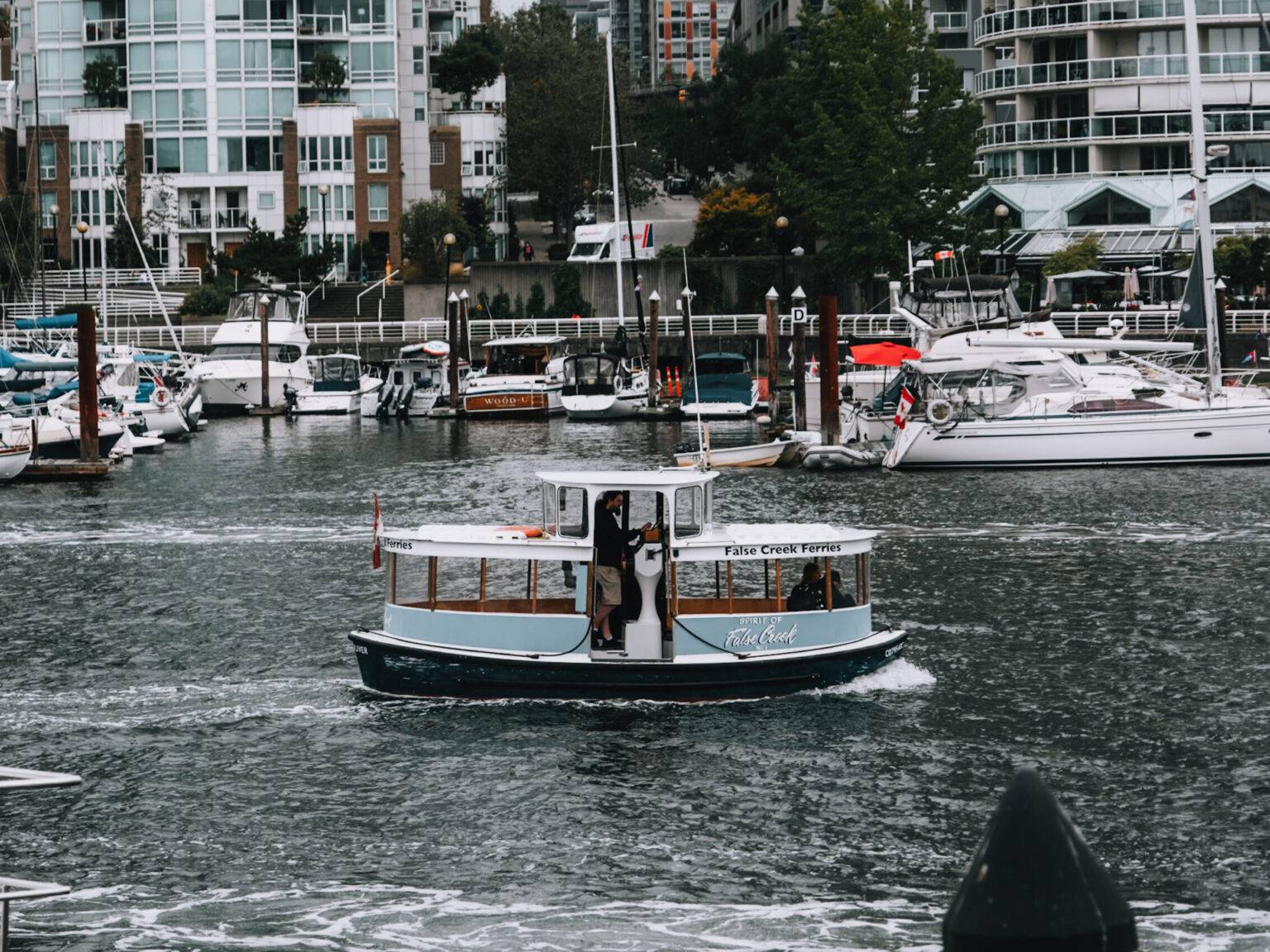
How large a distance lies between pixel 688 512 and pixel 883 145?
6478 cm

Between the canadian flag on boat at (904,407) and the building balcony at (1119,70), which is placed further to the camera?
the building balcony at (1119,70)

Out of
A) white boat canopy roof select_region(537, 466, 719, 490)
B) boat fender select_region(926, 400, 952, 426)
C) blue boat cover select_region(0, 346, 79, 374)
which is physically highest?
blue boat cover select_region(0, 346, 79, 374)

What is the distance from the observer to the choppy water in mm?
17469

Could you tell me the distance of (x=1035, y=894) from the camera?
5941 mm

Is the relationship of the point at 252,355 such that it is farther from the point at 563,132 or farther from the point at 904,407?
the point at 563,132

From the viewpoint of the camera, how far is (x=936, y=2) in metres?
120

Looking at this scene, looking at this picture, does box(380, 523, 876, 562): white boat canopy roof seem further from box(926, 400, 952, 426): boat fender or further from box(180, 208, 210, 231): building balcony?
box(180, 208, 210, 231): building balcony

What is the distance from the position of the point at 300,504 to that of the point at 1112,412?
21965 millimetres

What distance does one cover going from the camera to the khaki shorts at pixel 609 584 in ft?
79.4

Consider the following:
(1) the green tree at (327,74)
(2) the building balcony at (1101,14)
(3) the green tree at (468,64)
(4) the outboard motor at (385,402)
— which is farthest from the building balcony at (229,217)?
(2) the building balcony at (1101,14)

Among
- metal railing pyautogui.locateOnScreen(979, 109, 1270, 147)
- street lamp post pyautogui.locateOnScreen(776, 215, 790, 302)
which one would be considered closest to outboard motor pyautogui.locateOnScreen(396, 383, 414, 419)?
street lamp post pyautogui.locateOnScreen(776, 215, 790, 302)

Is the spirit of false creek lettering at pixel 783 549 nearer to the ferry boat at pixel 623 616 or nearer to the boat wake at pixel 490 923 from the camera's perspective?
the ferry boat at pixel 623 616

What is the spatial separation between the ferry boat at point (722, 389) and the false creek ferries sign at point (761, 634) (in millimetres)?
43930

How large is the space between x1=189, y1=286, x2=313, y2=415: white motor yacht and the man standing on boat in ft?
180
